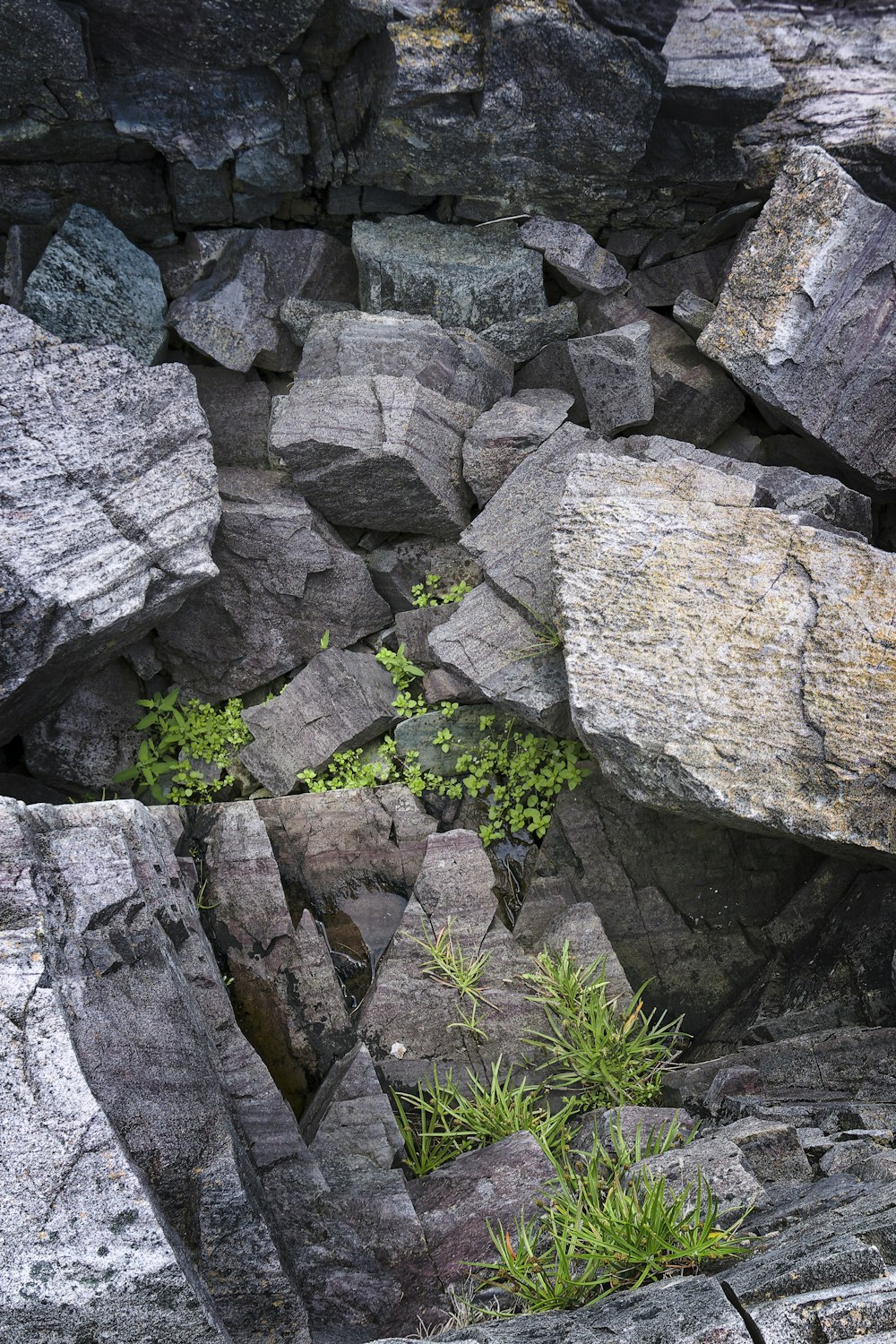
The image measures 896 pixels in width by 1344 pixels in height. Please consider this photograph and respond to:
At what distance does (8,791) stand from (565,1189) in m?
3.45

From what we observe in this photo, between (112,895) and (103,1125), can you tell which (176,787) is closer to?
(112,895)

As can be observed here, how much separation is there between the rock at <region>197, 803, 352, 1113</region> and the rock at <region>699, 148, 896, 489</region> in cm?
377

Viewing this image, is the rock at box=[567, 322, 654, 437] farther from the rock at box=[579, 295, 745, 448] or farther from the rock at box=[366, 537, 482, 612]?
the rock at box=[366, 537, 482, 612]

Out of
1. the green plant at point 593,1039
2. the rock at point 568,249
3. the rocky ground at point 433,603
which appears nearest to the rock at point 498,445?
the rocky ground at point 433,603

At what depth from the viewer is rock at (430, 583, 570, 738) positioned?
16.3 ft

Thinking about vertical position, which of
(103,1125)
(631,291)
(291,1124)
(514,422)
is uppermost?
(631,291)

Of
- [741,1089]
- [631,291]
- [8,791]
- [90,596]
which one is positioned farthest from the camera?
[631,291]

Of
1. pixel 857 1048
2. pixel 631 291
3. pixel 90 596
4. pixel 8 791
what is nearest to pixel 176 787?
pixel 8 791

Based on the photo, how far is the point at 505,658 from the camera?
5.15 metres

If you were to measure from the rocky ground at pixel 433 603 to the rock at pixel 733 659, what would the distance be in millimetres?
19

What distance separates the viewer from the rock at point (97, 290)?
561 cm

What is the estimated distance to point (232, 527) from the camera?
5.68m

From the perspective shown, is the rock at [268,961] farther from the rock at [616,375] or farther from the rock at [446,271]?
the rock at [446,271]

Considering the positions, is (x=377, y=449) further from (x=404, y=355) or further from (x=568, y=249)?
(x=568, y=249)
